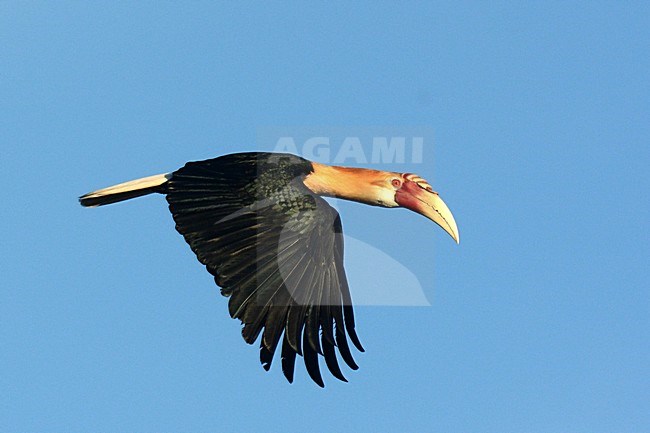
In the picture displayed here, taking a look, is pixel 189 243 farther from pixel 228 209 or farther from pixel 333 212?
pixel 333 212

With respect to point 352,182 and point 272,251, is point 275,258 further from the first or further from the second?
point 352,182

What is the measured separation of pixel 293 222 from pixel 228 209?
73cm

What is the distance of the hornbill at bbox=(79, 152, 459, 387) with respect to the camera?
11.2 meters

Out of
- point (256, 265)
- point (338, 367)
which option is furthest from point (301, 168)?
point (338, 367)

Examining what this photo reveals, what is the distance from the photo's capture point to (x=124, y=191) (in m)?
13.1

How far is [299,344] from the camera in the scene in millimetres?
11258

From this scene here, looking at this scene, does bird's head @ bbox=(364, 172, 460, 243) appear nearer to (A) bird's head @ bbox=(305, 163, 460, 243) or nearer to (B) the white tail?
(A) bird's head @ bbox=(305, 163, 460, 243)

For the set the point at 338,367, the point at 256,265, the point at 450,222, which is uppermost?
the point at 450,222

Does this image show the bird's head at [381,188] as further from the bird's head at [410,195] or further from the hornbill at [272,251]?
the hornbill at [272,251]

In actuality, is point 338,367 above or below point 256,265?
below

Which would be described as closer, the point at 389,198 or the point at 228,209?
the point at 228,209

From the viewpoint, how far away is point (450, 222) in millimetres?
12406

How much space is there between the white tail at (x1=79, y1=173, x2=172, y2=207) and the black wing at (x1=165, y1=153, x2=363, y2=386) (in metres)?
0.91

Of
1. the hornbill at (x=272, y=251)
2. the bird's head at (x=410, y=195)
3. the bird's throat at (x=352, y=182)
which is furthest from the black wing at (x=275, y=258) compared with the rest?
the bird's head at (x=410, y=195)
